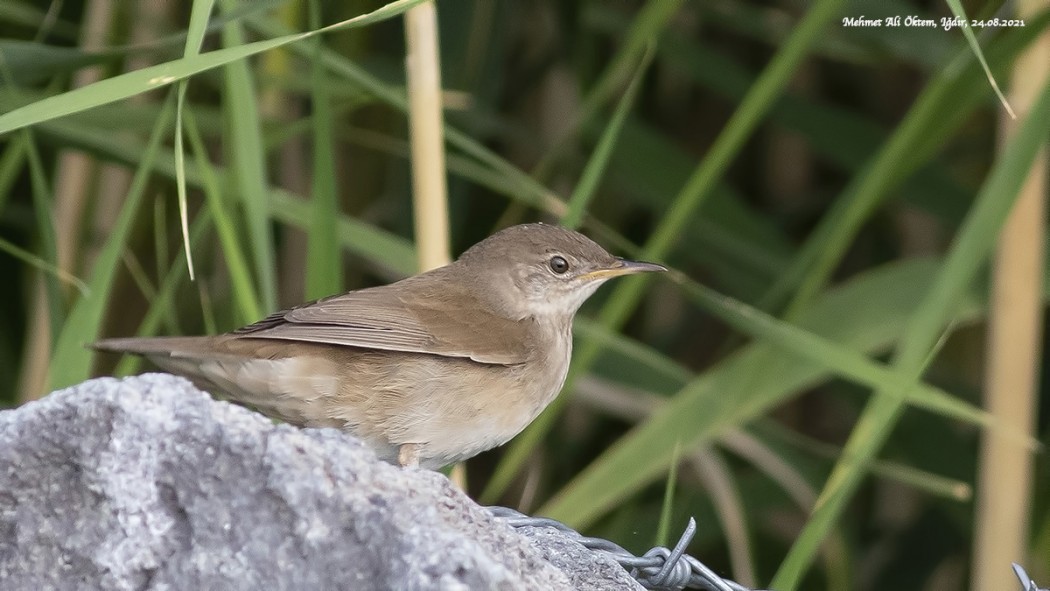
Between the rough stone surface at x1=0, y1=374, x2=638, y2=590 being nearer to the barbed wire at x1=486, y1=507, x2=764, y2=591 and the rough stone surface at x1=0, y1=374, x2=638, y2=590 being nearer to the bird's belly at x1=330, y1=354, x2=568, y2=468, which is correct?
the barbed wire at x1=486, y1=507, x2=764, y2=591

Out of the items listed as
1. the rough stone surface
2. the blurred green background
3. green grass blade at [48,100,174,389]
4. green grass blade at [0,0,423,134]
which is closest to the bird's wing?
the blurred green background

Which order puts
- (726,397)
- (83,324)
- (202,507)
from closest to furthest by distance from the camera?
(202,507), (83,324), (726,397)

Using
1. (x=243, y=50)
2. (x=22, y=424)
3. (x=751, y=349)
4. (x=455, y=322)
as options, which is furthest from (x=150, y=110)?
(x=22, y=424)

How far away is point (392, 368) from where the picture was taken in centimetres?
243

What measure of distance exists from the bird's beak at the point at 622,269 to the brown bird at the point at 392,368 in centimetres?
29

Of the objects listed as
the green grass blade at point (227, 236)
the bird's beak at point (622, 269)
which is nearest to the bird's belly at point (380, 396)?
the green grass blade at point (227, 236)

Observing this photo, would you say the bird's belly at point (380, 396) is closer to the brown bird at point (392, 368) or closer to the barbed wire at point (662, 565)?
the brown bird at point (392, 368)

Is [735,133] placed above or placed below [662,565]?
above

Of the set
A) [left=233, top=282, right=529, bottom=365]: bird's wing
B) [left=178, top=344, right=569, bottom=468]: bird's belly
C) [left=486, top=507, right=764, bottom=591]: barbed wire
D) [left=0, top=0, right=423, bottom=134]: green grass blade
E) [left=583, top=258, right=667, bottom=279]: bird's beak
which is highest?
[left=0, top=0, right=423, bottom=134]: green grass blade

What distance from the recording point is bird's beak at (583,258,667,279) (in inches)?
110

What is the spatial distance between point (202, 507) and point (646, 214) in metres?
3.24

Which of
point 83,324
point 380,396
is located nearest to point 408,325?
point 380,396

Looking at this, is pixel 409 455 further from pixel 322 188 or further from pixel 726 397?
pixel 726 397

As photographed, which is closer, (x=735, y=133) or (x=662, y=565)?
(x=662, y=565)
